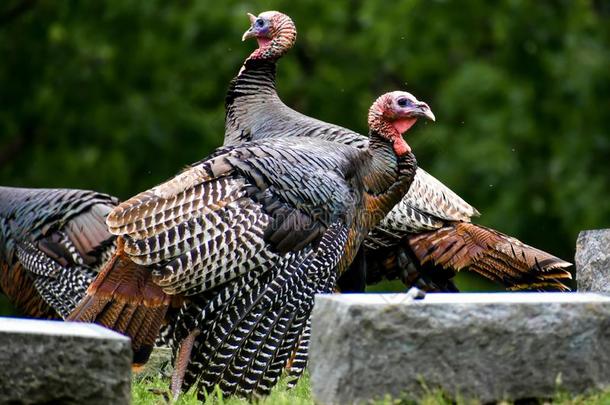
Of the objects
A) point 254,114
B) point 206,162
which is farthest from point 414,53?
point 206,162

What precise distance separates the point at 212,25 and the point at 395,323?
16231mm

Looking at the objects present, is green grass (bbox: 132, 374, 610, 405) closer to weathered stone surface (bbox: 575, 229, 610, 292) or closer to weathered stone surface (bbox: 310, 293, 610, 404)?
weathered stone surface (bbox: 310, 293, 610, 404)

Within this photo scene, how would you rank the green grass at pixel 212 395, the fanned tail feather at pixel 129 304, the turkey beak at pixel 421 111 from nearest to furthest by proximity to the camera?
the green grass at pixel 212 395 < the fanned tail feather at pixel 129 304 < the turkey beak at pixel 421 111

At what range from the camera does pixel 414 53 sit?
20.2 m

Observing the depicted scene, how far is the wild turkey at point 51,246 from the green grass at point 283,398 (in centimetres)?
155

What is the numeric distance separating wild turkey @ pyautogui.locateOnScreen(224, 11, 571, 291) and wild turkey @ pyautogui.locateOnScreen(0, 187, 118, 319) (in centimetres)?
103

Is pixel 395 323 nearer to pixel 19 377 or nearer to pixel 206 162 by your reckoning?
pixel 19 377

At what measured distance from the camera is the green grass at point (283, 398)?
4641 mm

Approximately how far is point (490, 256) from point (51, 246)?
2737mm

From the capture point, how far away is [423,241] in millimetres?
8562

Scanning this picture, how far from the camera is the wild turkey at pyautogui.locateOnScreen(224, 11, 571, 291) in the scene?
328 inches

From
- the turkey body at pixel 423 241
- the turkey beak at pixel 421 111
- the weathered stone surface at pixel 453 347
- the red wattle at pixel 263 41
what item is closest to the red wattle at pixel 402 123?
the turkey beak at pixel 421 111

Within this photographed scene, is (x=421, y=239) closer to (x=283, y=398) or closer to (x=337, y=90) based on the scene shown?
(x=283, y=398)

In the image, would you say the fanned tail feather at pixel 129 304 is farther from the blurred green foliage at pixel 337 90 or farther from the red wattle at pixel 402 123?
the blurred green foliage at pixel 337 90
